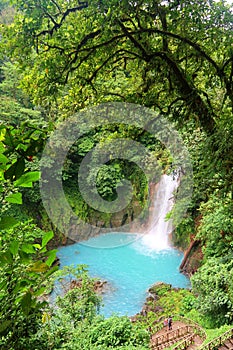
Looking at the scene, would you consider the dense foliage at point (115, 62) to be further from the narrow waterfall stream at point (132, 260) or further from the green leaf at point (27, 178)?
the narrow waterfall stream at point (132, 260)

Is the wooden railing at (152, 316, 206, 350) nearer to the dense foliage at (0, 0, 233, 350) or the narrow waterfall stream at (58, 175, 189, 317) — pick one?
the narrow waterfall stream at (58, 175, 189, 317)

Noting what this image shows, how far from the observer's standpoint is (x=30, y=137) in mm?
584

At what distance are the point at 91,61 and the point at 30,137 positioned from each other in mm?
2579

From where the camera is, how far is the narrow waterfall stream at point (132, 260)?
9.35 metres

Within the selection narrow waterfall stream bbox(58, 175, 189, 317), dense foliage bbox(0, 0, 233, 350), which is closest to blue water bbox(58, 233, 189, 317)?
narrow waterfall stream bbox(58, 175, 189, 317)

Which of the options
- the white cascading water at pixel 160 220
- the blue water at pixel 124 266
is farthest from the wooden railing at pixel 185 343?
the white cascading water at pixel 160 220

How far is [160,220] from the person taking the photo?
13773 millimetres

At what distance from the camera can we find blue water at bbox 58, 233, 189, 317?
920 cm

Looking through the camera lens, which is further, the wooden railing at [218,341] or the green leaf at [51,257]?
the wooden railing at [218,341]

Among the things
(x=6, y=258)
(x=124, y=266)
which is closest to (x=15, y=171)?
(x=6, y=258)

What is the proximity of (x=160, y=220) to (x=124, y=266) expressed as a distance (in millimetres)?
3198

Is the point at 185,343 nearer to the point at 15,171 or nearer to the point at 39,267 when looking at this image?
the point at 39,267

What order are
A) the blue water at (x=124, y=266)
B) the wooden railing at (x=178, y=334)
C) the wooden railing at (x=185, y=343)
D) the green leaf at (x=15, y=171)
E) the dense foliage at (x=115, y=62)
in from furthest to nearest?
the blue water at (x=124, y=266) → the wooden railing at (x=178, y=334) → the wooden railing at (x=185, y=343) → the dense foliage at (x=115, y=62) → the green leaf at (x=15, y=171)

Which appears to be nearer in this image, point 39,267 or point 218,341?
point 39,267
